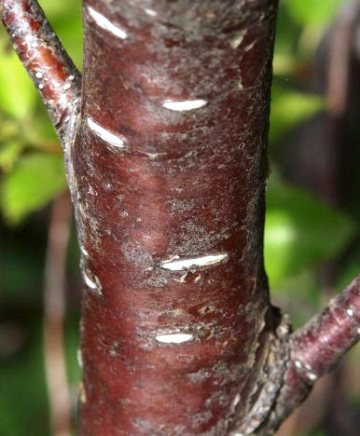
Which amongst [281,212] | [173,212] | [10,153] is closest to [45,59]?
[173,212]

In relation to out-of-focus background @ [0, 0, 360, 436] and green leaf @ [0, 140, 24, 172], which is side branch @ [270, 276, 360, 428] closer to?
out-of-focus background @ [0, 0, 360, 436]

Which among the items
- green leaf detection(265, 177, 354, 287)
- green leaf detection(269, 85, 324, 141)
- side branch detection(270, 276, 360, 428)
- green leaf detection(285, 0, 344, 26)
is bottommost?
side branch detection(270, 276, 360, 428)

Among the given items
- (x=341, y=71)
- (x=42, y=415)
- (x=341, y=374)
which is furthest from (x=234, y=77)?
(x=42, y=415)

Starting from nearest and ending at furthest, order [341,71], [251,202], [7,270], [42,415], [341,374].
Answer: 1. [251,202]
2. [341,71]
3. [341,374]
4. [42,415]
5. [7,270]

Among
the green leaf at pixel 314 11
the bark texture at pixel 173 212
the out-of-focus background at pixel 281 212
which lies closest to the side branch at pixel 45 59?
the bark texture at pixel 173 212

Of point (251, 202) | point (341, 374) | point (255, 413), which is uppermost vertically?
point (251, 202)

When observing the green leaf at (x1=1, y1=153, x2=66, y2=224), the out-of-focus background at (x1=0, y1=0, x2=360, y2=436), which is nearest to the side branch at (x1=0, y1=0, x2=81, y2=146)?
the out-of-focus background at (x1=0, y1=0, x2=360, y2=436)

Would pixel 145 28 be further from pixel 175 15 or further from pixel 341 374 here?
pixel 341 374
